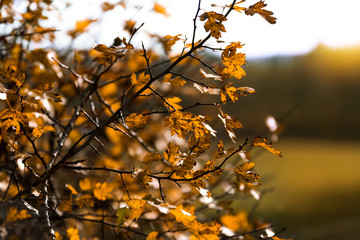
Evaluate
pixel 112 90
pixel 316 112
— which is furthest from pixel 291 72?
pixel 112 90

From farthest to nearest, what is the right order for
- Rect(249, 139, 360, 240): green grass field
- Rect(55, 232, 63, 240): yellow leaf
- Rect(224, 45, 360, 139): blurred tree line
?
Rect(224, 45, 360, 139): blurred tree line
Rect(249, 139, 360, 240): green grass field
Rect(55, 232, 63, 240): yellow leaf

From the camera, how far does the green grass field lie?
16.5 ft

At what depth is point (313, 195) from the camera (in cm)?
788

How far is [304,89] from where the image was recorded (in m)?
25.7

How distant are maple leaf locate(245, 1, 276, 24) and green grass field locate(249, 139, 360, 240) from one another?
1313 millimetres

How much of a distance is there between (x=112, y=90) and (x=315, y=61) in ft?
85.9

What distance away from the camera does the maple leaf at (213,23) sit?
0.78 meters

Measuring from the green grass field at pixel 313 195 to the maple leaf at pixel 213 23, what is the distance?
1.35m

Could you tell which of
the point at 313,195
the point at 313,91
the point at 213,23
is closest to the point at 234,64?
the point at 213,23

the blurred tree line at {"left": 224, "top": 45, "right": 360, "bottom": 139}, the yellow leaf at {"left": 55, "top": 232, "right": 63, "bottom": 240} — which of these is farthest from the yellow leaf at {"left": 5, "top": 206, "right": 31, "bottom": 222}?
the blurred tree line at {"left": 224, "top": 45, "right": 360, "bottom": 139}

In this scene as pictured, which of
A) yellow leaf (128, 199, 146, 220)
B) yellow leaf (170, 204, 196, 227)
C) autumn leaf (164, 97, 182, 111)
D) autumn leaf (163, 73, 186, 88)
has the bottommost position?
yellow leaf (170, 204, 196, 227)

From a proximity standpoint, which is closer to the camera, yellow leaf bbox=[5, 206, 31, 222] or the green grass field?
yellow leaf bbox=[5, 206, 31, 222]

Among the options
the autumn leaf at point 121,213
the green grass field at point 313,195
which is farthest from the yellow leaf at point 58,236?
the green grass field at point 313,195

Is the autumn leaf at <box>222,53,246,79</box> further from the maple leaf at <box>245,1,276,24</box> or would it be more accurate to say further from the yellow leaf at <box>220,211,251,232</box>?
the yellow leaf at <box>220,211,251,232</box>
